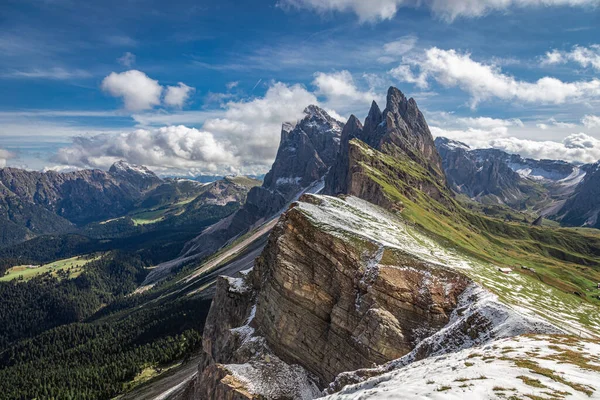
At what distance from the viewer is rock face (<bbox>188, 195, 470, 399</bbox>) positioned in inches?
1671

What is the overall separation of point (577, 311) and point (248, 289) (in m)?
64.7

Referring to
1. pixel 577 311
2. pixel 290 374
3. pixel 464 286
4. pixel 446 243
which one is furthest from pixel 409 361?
pixel 446 243

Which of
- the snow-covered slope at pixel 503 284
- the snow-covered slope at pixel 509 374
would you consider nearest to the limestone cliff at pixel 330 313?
the snow-covered slope at pixel 503 284

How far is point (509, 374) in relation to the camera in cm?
2103

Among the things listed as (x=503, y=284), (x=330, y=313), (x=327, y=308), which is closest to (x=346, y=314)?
(x=330, y=313)

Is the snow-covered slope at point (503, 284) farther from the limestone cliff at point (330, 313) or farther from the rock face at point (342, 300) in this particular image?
the rock face at point (342, 300)

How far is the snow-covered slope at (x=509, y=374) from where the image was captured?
18.6 metres

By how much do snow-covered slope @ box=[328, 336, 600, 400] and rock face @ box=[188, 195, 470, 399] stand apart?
40.7ft

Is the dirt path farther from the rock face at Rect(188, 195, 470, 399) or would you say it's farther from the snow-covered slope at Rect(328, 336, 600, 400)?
the snow-covered slope at Rect(328, 336, 600, 400)

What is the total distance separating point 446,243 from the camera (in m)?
99.1

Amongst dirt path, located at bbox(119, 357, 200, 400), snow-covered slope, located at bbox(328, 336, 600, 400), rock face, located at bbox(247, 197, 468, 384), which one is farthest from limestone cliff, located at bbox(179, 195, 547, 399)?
dirt path, located at bbox(119, 357, 200, 400)

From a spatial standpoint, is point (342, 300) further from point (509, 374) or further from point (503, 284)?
point (503, 284)

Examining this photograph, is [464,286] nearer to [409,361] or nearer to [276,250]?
[409,361]

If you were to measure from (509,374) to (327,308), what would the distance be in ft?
98.8
